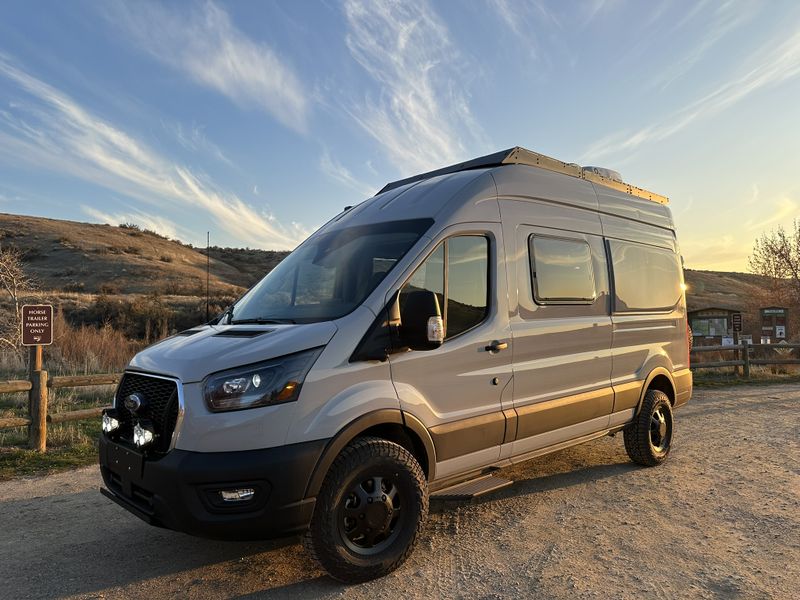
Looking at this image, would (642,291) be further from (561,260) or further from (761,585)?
(761,585)

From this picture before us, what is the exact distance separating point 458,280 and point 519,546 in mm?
1928

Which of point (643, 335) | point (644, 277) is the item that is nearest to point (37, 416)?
point (643, 335)

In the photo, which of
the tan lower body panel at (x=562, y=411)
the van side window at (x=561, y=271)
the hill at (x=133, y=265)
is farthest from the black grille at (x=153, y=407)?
the hill at (x=133, y=265)

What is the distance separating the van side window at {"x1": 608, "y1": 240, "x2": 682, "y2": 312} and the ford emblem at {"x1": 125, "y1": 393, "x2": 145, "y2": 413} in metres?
4.28

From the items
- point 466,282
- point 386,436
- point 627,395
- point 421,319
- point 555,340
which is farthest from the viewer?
point 627,395

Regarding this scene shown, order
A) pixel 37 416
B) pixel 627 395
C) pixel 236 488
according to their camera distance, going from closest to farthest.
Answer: pixel 236 488 → pixel 627 395 → pixel 37 416

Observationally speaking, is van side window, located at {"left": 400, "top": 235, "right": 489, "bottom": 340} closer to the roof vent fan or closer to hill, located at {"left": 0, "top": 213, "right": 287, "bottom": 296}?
the roof vent fan

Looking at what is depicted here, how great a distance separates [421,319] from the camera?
3334 mm

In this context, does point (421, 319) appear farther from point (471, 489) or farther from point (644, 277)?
point (644, 277)

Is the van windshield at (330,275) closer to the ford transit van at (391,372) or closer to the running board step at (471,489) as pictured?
the ford transit van at (391,372)

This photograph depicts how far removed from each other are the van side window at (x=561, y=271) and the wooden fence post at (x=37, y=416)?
6094 mm

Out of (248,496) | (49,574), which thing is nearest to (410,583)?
(248,496)

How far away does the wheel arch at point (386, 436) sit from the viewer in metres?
3.13

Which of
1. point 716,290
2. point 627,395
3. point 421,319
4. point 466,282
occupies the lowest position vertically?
point 627,395
